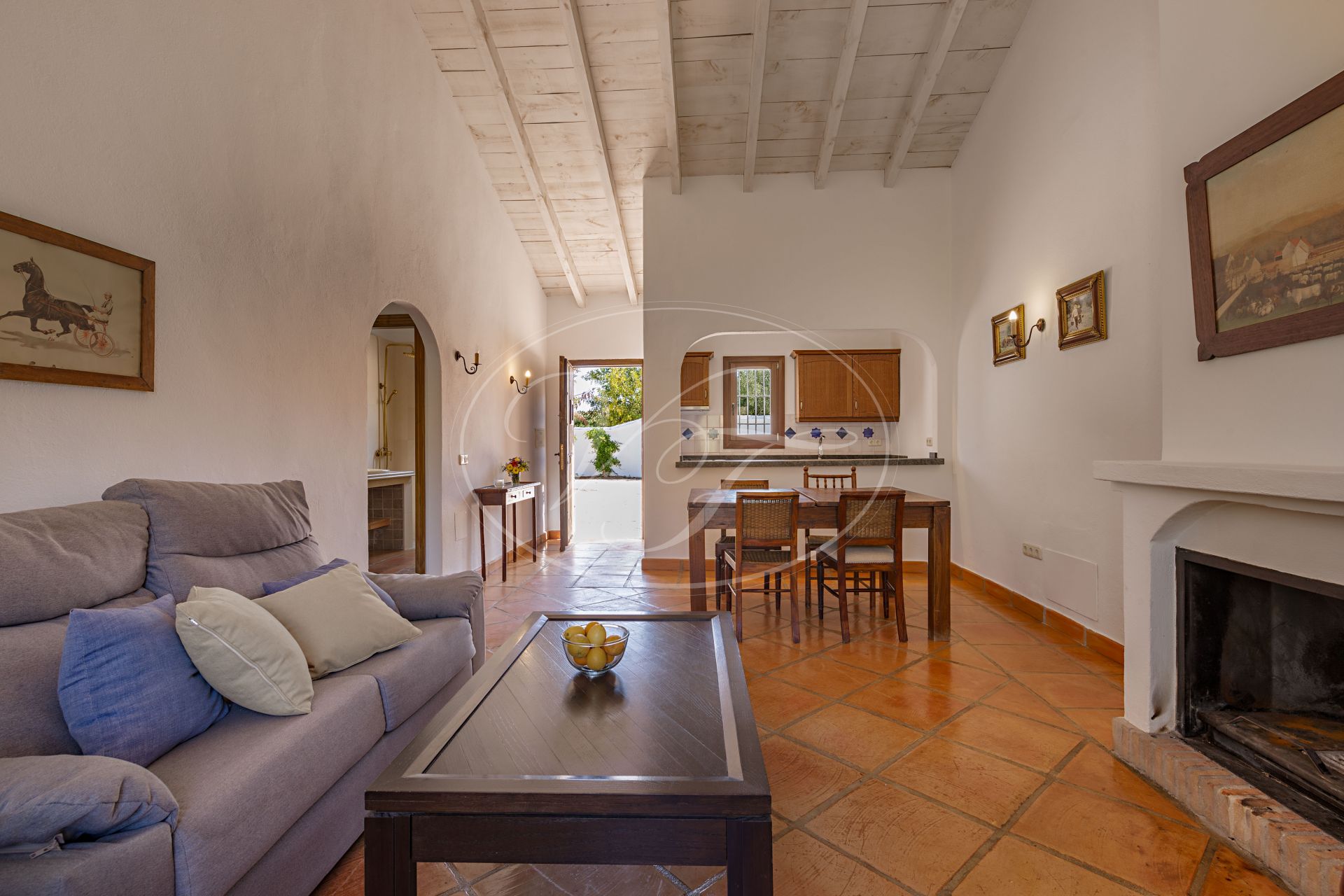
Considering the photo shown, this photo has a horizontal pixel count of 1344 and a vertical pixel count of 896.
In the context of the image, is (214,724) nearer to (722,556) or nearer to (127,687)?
(127,687)

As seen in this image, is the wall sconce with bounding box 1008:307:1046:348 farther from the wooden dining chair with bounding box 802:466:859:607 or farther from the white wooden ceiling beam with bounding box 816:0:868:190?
the white wooden ceiling beam with bounding box 816:0:868:190

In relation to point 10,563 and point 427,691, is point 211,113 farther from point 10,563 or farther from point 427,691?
point 427,691

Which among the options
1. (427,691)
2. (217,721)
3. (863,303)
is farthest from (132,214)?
(863,303)

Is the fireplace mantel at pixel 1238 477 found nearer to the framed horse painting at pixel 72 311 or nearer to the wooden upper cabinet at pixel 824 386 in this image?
the framed horse painting at pixel 72 311

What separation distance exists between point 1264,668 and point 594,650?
221 centimetres

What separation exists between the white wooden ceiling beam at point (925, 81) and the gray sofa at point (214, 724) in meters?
4.72

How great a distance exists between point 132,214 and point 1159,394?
421cm

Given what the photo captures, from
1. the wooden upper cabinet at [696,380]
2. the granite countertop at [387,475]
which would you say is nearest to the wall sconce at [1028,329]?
the wooden upper cabinet at [696,380]

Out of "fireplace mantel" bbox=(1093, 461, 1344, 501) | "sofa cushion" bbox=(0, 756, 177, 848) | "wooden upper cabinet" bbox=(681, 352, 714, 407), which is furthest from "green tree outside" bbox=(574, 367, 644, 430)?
"sofa cushion" bbox=(0, 756, 177, 848)

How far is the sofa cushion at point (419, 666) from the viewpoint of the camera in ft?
6.35

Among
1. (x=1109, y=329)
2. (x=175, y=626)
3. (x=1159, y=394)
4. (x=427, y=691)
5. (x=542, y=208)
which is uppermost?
(x=542, y=208)

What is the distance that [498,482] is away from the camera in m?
5.88

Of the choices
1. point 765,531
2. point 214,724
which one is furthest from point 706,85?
point 214,724

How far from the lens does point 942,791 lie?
2035 millimetres
